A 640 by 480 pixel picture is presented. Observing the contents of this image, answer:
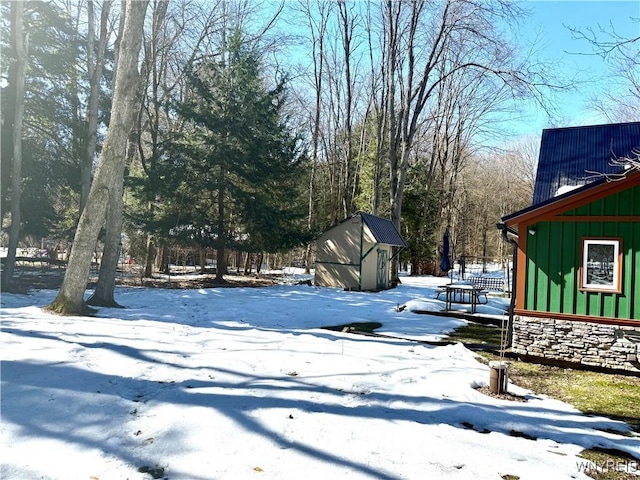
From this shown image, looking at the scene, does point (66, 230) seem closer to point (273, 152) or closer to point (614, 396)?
point (273, 152)

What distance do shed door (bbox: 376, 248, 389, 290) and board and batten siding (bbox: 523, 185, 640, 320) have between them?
38.4 feet

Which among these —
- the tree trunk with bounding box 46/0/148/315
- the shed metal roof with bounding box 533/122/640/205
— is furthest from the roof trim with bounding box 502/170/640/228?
the tree trunk with bounding box 46/0/148/315

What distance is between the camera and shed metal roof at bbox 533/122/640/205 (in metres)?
10.5

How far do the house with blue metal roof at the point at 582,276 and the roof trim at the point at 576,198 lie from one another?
15 millimetres

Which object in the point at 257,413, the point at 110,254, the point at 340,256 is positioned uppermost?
the point at 340,256

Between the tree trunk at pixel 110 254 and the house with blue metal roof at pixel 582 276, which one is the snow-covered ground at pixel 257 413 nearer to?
the house with blue metal roof at pixel 582 276

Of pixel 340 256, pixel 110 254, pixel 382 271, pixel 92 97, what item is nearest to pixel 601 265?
pixel 110 254

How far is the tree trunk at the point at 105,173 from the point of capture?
7.74m

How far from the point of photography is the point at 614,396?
553cm

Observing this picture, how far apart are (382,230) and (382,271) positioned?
81.4 inches

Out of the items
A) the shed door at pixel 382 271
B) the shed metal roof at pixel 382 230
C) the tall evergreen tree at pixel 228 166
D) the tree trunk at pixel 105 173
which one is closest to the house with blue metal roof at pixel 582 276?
the tree trunk at pixel 105 173

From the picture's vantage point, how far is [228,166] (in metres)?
16.6

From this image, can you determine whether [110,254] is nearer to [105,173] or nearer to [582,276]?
[105,173]

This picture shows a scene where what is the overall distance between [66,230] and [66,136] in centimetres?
467
